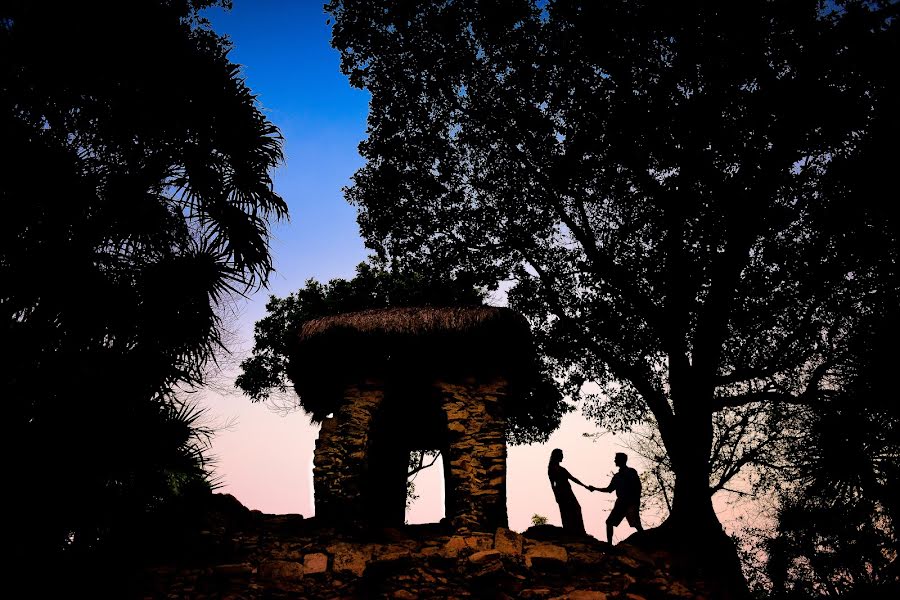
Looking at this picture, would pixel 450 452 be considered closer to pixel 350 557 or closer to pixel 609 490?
pixel 350 557

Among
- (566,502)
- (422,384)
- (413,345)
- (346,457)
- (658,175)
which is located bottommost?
(566,502)

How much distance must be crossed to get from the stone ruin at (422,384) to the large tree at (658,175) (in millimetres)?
2175

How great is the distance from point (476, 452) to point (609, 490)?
2.17 metres

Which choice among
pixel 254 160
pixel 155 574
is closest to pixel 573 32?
pixel 254 160

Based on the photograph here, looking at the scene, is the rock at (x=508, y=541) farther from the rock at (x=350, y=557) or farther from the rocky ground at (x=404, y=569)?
the rock at (x=350, y=557)

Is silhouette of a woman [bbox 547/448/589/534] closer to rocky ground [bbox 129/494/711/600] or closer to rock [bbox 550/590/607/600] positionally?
rocky ground [bbox 129/494/711/600]

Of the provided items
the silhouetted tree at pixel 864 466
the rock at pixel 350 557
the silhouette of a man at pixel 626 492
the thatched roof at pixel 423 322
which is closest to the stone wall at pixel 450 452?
the rock at pixel 350 557

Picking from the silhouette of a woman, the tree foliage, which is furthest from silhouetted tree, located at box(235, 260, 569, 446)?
the silhouette of a woman

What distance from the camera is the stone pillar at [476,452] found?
248 inches

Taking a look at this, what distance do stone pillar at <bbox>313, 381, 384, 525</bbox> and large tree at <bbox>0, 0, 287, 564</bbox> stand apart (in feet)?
5.60

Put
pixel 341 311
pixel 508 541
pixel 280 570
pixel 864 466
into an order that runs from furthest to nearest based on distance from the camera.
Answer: pixel 341 311 < pixel 508 541 < pixel 280 570 < pixel 864 466

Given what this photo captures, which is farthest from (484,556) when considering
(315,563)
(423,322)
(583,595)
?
(423,322)

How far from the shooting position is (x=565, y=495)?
726 cm

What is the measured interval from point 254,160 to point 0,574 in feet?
17.5
